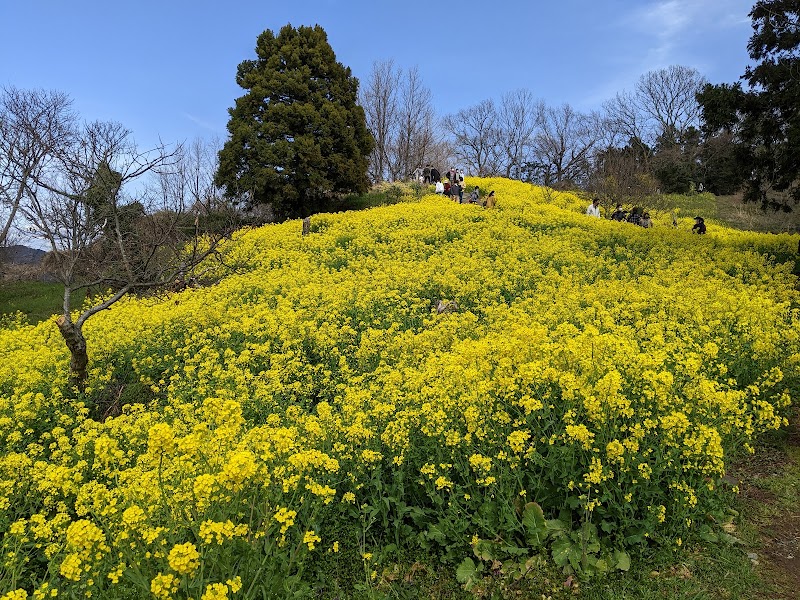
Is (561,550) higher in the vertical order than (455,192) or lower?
lower

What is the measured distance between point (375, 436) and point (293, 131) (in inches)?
946

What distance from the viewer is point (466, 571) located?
3896mm

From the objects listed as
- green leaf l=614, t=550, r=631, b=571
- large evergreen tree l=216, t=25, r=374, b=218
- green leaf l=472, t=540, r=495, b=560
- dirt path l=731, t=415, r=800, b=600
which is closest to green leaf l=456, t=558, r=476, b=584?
green leaf l=472, t=540, r=495, b=560

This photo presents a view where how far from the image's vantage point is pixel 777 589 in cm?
372

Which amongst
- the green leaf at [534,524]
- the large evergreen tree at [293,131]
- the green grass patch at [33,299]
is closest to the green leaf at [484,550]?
the green leaf at [534,524]

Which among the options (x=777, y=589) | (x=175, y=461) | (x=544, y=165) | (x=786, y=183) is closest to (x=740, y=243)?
(x=786, y=183)

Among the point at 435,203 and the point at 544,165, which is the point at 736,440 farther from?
the point at 544,165

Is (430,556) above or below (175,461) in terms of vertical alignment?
below

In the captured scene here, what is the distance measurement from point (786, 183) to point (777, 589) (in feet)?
51.5

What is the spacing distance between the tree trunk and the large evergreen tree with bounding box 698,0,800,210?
54.2 feet

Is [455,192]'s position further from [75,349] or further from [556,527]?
[556,527]

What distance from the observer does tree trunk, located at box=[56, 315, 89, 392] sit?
25.4ft

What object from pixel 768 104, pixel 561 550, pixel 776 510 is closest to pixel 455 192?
pixel 768 104

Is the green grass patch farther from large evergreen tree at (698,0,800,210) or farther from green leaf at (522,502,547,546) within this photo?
large evergreen tree at (698,0,800,210)
